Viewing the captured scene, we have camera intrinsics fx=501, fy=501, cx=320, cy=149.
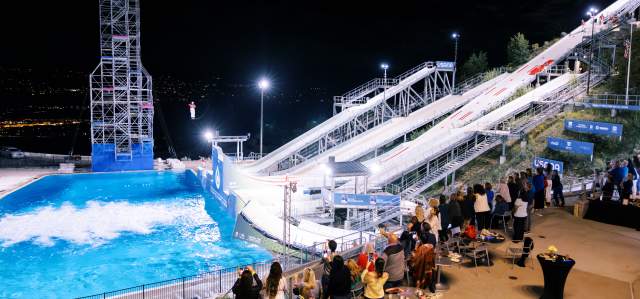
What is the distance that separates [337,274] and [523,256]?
191 inches

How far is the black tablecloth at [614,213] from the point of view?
544 inches

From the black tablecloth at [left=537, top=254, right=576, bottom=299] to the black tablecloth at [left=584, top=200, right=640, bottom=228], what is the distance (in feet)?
20.2

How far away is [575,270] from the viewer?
431 inches

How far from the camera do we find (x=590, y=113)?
29766mm

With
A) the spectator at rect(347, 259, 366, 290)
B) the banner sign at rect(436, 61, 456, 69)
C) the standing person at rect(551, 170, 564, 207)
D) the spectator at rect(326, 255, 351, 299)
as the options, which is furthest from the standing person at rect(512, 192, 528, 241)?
the banner sign at rect(436, 61, 456, 69)

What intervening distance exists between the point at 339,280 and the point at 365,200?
557 inches

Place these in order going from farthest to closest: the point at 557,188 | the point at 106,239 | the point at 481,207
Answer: the point at 106,239
the point at 557,188
the point at 481,207

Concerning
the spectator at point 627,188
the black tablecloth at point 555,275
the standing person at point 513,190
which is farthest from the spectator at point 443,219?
the spectator at point 627,188

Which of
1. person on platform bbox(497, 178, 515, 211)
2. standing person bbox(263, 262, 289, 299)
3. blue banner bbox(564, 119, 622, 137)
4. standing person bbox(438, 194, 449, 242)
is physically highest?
blue banner bbox(564, 119, 622, 137)

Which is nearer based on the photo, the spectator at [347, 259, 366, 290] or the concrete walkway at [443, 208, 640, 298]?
the spectator at [347, 259, 366, 290]

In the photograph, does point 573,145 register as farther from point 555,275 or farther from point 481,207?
point 555,275

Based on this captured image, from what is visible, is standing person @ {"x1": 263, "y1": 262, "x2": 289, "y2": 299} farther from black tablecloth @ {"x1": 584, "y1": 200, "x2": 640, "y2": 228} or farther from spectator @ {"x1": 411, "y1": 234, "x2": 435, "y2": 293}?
black tablecloth @ {"x1": 584, "y1": 200, "x2": 640, "y2": 228}

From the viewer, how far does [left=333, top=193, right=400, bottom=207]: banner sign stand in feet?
74.6

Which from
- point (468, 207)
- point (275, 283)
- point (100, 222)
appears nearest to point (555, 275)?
point (468, 207)
